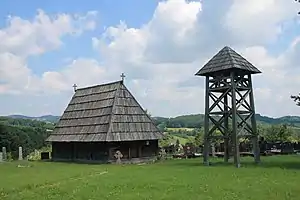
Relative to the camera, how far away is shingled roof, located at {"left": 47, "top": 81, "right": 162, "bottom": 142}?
32969mm

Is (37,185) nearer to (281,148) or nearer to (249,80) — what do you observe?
(249,80)

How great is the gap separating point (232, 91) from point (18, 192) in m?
13.7

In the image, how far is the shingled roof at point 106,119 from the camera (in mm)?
32969

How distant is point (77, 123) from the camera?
37312 mm

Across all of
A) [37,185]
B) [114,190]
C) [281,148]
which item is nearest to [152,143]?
[281,148]

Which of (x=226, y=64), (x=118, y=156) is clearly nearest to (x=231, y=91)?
(x=226, y=64)

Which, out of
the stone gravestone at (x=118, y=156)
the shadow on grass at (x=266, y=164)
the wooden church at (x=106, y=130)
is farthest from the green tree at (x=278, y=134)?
the stone gravestone at (x=118, y=156)

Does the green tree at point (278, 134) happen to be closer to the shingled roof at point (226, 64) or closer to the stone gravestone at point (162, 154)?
the stone gravestone at point (162, 154)

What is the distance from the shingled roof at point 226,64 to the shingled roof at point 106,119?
28.5 feet

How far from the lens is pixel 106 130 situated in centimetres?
3259

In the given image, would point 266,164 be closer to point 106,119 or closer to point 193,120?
point 106,119

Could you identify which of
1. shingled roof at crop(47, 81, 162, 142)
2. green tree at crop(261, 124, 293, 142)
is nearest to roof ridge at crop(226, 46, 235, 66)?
shingled roof at crop(47, 81, 162, 142)

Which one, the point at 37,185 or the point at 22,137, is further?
the point at 22,137

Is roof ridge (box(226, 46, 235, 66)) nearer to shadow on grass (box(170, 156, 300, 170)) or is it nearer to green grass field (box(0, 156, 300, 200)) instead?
shadow on grass (box(170, 156, 300, 170))
